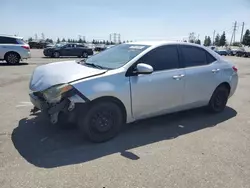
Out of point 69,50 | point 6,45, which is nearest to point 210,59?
point 6,45

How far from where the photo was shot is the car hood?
4082mm

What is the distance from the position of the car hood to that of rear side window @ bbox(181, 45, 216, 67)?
6.18 ft

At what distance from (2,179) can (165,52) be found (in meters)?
3.38

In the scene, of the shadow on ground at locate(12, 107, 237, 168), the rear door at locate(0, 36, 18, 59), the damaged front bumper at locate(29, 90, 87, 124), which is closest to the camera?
the shadow on ground at locate(12, 107, 237, 168)

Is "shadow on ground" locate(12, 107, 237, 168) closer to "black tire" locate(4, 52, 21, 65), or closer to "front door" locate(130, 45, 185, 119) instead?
"front door" locate(130, 45, 185, 119)

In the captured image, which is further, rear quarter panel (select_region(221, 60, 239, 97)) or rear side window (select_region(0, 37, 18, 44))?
rear side window (select_region(0, 37, 18, 44))

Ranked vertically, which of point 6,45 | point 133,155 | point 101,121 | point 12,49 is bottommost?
point 133,155

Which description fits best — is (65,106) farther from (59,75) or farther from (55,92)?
(59,75)

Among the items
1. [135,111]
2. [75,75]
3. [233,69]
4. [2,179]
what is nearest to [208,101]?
[233,69]

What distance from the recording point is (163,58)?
16.3 feet

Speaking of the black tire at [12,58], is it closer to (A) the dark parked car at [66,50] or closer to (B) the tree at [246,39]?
(A) the dark parked car at [66,50]

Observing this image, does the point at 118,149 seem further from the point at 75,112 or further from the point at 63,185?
the point at 63,185

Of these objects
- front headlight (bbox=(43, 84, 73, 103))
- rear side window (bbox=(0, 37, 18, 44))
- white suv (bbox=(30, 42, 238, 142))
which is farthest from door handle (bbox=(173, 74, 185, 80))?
rear side window (bbox=(0, 37, 18, 44))

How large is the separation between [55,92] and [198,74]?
9.39ft
